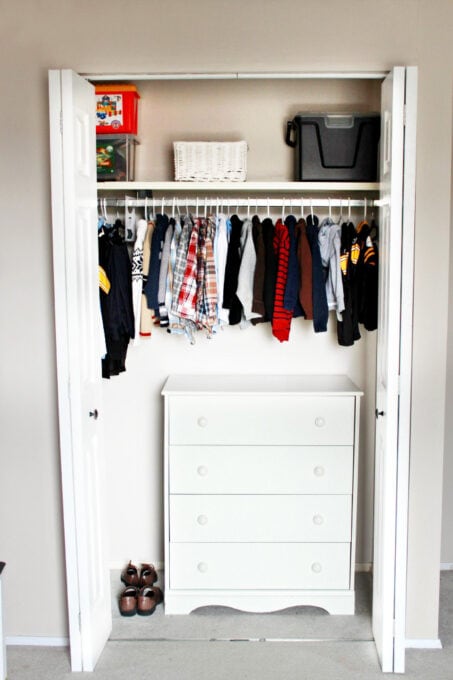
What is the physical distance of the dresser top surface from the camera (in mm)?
3287

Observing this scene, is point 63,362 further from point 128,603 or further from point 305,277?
point 128,603

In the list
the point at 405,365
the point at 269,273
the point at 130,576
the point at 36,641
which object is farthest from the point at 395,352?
the point at 36,641

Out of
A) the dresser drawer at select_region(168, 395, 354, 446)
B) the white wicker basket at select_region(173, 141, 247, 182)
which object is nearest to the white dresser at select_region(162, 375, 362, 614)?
the dresser drawer at select_region(168, 395, 354, 446)

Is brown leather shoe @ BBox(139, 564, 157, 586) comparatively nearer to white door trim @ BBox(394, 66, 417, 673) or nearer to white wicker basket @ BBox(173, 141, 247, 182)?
white door trim @ BBox(394, 66, 417, 673)

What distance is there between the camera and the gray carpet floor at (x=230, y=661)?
2871 mm

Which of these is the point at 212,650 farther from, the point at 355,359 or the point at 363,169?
the point at 363,169

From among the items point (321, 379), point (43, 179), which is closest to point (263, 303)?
point (321, 379)

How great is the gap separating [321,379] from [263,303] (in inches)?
21.1

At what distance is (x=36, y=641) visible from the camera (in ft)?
10.1

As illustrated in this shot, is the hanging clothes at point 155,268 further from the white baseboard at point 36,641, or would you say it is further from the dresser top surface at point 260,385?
the white baseboard at point 36,641

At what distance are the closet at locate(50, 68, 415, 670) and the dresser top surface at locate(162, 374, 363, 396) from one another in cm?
9

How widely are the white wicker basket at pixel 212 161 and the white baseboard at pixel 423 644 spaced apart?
83.8 inches

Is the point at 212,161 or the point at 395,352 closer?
the point at 395,352

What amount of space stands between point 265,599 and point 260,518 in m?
0.38
